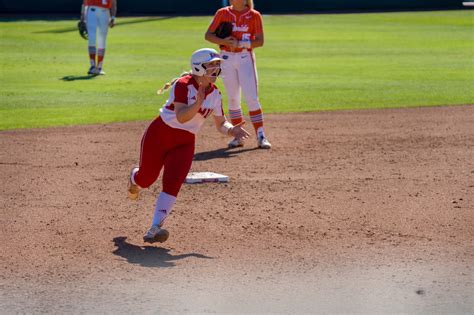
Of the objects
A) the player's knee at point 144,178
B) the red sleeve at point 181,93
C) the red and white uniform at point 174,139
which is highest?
the red sleeve at point 181,93

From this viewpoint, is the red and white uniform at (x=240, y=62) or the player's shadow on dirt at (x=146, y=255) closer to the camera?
the player's shadow on dirt at (x=146, y=255)

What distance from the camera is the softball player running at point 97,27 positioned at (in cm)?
2189

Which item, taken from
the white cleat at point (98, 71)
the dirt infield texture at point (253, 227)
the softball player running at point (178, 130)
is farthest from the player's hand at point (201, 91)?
the white cleat at point (98, 71)

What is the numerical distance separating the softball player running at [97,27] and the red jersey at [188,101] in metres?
13.4

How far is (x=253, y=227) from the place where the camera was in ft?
30.4

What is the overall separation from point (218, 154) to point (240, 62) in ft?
4.07

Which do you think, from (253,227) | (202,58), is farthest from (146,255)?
(202,58)

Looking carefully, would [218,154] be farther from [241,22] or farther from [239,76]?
[241,22]

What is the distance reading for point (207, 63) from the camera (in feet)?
27.6

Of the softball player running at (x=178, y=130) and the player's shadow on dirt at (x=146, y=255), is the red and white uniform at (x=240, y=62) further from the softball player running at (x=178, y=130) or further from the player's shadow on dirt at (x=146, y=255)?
the player's shadow on dirt at (x=146, y=255)

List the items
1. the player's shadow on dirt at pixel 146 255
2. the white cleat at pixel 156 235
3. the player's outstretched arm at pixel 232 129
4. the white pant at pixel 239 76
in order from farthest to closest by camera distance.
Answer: the white pant at pixel 239 76 < the player's outstretched arm at pixel 232 129 < the white cleat at pixel 156 235 < the player's shadow on dirt at pixel 146 255

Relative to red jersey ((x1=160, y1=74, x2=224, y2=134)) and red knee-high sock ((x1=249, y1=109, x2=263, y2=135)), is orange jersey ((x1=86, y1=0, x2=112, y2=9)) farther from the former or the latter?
red jersey ((x1=160, y1=74, x2=224, y2=134))

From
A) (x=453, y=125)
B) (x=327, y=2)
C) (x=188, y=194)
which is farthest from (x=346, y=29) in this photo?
(x=188, y=194)

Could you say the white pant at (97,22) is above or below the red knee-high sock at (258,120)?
below
